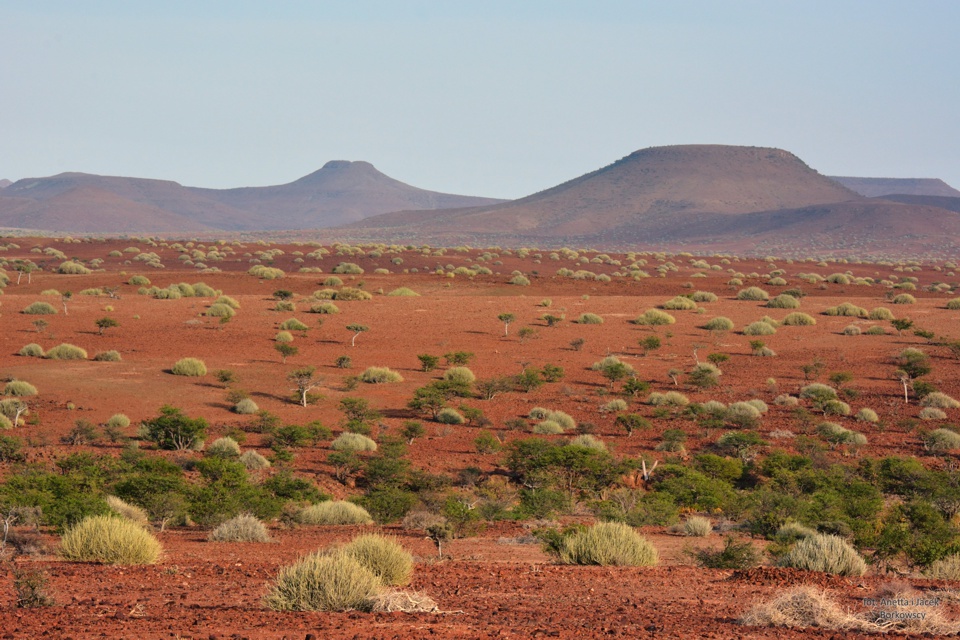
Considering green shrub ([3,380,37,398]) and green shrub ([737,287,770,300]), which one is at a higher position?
green shrub ([737,287,770,300])

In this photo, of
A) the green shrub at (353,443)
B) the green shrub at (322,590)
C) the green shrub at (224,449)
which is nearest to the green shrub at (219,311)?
the green shrub at (353,443)

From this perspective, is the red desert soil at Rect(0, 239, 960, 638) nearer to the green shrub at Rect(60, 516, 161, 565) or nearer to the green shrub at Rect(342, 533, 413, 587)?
the green shrub at Rect(60, 516, 161, 565)

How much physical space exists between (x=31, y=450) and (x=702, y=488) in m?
13.8

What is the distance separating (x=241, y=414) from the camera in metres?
23.5

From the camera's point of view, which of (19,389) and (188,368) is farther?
(188,368)

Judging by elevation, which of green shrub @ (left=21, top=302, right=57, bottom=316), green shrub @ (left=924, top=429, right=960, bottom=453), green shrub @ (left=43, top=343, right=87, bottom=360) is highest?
green shrub @ (left=21, top=302, right=57, bottom=316)

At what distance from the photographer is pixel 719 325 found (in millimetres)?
38688

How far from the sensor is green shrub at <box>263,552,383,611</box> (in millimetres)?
7426

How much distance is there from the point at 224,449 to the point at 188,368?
9241 mm

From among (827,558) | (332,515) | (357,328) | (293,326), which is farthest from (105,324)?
(827,558)

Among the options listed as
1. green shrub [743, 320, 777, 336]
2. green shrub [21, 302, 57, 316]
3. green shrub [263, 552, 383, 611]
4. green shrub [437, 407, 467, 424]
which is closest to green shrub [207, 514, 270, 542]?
green shrub [263, 552, 383, 611]

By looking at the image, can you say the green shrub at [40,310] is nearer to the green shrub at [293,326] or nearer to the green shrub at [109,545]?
the green shrub at [293,326]

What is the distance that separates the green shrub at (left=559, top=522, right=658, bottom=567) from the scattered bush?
19.9 meters

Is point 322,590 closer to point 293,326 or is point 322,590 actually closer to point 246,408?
point 246,408
